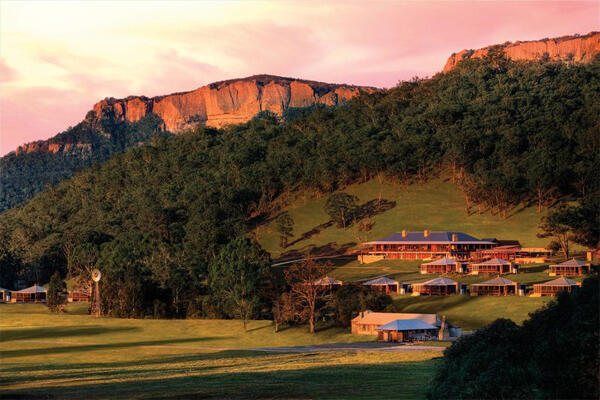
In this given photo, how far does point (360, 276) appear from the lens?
102 metres

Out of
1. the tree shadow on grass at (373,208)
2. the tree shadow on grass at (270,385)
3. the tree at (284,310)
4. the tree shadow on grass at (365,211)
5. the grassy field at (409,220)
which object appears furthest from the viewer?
the tree shadow on grass at (373,208)

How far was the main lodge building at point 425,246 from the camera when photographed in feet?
368

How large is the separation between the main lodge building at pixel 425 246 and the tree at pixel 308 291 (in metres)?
34.4

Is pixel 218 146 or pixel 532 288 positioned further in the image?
pixel 218 146

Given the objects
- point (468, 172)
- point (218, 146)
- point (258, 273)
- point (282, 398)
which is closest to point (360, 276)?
point (258, 273)

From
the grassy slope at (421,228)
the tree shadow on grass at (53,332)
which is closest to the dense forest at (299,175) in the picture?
the grassy slope at (421,228)

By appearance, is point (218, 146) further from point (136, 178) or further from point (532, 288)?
point (532, 288)

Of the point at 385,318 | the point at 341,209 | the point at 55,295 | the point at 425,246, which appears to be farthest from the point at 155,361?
the point at 341,209

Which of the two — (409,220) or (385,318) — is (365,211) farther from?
(385,318)

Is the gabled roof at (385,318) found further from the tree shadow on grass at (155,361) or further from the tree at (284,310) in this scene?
the tree shadow on grass at (155,361)

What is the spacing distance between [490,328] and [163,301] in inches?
2496

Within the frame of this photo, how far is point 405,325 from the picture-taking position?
64.4 meters

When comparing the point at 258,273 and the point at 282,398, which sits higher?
the point at 258,273

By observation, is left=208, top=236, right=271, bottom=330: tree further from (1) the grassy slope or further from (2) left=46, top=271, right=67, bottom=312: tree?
(2) left=46, top=271, right=67, bottom=312: tree
